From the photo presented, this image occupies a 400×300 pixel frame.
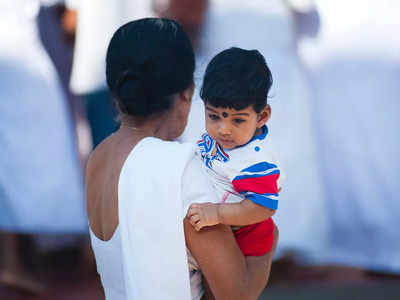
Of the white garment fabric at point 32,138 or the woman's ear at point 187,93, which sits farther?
the white garment fabric at point 32,138

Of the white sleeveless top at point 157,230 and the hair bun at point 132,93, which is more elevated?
the hair bun at point 132,93

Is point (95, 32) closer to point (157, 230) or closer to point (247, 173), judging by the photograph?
point (247, 173)

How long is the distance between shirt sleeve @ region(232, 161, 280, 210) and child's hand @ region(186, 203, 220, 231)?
5.5 inches

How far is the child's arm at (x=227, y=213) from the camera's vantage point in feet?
3.57

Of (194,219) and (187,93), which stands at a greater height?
(187,93)

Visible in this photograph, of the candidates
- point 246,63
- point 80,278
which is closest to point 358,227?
point 80,278

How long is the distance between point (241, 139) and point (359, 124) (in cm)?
179

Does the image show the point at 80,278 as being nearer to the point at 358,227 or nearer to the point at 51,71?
the point at 51,71

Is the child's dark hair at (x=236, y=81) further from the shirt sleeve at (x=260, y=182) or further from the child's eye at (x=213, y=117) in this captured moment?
the shirt sleeve at (x=260, y=182)

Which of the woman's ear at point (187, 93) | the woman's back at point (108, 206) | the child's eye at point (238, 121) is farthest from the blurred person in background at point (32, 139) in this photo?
the child's eye at point (238, 121)

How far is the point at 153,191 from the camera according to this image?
1089 mm

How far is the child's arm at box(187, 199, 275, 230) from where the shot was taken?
1087mm

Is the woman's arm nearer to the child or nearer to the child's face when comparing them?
the child

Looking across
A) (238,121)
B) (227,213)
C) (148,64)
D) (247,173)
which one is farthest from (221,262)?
(148,64)
